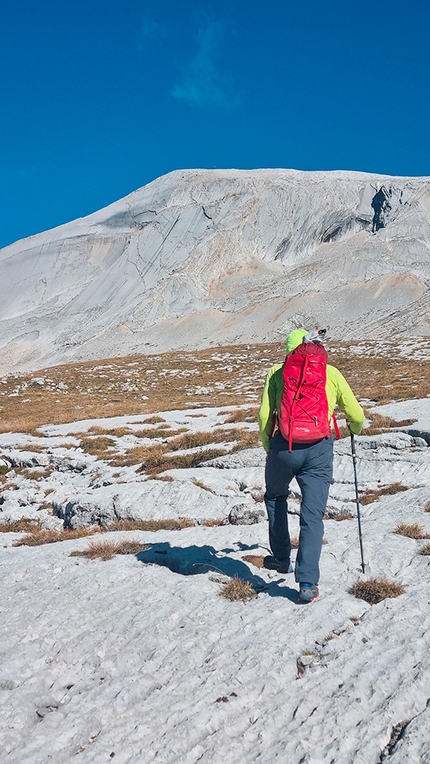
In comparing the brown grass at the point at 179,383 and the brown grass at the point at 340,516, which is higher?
the brown grass at the point at 179,383

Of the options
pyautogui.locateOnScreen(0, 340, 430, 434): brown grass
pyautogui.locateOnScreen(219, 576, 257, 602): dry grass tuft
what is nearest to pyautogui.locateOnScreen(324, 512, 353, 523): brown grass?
pyautogui.locateOnScreen(219, 576, 257, 602): dry grass tuft

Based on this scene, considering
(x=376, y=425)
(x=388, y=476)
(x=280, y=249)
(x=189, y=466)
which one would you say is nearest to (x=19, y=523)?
(x=189, y=466)

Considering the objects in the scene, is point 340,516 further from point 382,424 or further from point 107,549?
point 382,424

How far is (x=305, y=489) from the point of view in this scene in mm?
6320

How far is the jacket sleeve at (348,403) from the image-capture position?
6.49m

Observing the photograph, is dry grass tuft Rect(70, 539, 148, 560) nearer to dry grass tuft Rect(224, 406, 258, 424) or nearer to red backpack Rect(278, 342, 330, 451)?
red backpack Rect(278, 342, 330, 451)

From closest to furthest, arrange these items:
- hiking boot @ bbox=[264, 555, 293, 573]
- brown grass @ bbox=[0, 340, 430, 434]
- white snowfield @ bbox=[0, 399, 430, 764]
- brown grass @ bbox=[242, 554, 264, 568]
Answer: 1. white snowfield @ bbox=[0, 399, 430, 764]
2. hiking boot @ bbox=[264, 555, 293, 573]
3. brown grass @ bbox=[242, 554, 264, 568]
4. brown grass @ bbox=[0, 340, 430, 434]

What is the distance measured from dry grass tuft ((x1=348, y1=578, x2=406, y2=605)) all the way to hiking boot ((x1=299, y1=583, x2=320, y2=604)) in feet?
1.45

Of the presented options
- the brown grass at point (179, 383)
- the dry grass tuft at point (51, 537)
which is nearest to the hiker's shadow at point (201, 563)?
the dry grass tuft at point (51, 537)

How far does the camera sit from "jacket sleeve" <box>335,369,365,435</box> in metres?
6.49

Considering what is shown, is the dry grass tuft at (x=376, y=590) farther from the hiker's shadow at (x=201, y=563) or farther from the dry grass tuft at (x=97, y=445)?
the dry grass tuft at (x=97, y=445)

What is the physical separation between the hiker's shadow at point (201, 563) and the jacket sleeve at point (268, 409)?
63.7 inches

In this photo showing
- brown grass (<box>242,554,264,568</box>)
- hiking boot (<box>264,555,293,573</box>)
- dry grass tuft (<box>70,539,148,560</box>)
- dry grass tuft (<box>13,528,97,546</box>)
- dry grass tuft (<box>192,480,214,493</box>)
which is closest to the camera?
hiking boot (<box>264,555,293,573</box>)

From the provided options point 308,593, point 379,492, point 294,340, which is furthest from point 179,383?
point 308,593
